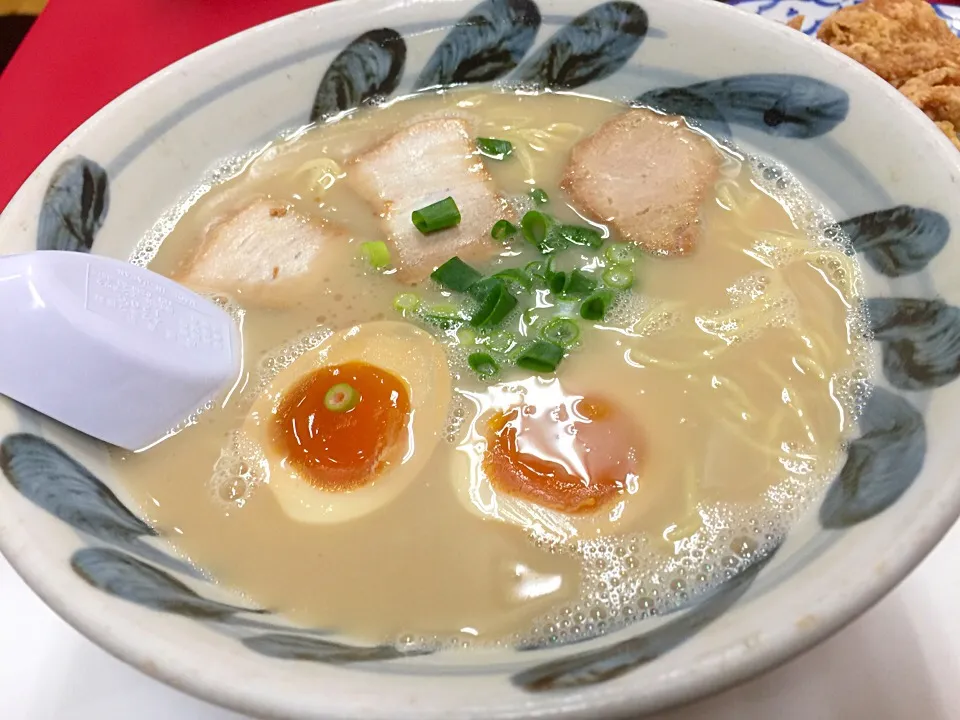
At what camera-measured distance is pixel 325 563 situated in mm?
1163

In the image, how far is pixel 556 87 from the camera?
189cm

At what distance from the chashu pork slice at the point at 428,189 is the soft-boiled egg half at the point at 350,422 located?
0.24 meters

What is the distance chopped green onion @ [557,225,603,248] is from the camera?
5.22ft

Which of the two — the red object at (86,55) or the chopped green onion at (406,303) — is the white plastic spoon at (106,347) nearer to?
the chopped green onion at (406,303)

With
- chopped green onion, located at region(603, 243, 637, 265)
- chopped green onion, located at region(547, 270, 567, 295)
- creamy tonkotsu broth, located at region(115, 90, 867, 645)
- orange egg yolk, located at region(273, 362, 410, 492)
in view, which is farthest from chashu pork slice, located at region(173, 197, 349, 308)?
chopped green onion, located at region(603, 243, 637, 265)

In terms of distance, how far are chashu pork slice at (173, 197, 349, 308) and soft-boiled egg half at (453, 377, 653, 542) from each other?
0.50 meters

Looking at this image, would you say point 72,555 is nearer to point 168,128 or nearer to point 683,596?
point 683,596

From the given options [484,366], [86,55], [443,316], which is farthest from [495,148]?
[86,55]

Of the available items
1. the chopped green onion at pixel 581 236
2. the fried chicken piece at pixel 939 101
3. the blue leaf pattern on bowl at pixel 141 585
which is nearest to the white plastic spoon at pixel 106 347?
the blue leaf pattern on bowl at pixel 141 585

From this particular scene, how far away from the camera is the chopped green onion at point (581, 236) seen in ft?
5.22

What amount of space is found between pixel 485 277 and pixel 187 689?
37.3 inches

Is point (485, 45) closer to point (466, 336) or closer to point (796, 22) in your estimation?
point (466, 336)

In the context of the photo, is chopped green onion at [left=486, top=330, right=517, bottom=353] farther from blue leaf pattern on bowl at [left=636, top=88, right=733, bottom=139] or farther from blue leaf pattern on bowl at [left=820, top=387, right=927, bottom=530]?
blue leaf pattern on bowl at [left=636, top=88, right=733, bottom=139]

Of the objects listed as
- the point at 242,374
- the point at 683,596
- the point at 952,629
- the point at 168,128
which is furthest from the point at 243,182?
the point at 952,629
